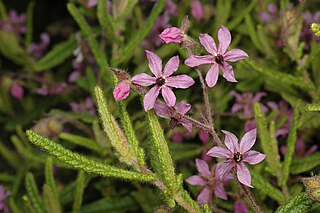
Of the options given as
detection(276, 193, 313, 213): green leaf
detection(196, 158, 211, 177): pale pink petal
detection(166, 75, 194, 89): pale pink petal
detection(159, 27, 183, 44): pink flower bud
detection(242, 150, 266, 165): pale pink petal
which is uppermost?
detection(159, 27, 183, 44): pink flower bud

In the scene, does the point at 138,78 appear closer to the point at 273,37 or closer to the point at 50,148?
the point at 50,148

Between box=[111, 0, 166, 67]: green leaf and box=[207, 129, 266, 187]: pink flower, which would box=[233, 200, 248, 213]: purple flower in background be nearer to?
box=[207, 129, 266, 187]: pink flower

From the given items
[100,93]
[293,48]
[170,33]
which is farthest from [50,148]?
[293,48]

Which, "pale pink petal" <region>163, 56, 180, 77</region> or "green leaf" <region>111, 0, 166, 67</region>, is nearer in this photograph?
"pale pink petal" <region>163, 56, 180, 77</region>

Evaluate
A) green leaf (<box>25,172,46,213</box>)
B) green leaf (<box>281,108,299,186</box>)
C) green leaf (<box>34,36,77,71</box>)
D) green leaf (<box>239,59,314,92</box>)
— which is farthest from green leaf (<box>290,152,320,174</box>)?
green leaf (<box>34,36,77,71</box>)

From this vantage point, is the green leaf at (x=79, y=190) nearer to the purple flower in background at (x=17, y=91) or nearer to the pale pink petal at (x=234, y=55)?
the pale pink petal at (x=234, y=55)

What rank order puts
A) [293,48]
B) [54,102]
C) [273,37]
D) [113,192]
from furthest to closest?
[54,102] → [273,37] → [113,192] → [293,48]
